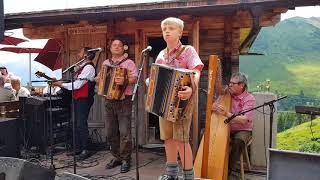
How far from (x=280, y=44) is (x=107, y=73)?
68.4 m

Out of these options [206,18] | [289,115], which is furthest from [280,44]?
[206,18]

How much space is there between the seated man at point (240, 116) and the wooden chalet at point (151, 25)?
1.16m

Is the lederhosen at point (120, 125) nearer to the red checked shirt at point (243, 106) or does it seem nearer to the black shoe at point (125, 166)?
the black shoe at point (125, 166)

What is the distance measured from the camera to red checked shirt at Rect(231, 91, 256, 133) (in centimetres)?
481

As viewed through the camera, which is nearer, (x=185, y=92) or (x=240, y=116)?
(x=185, y=92)

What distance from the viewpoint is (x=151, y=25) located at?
6816 mm

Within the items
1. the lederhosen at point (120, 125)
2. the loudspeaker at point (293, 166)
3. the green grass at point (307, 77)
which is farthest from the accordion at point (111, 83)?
the green grass at point (307, 77)

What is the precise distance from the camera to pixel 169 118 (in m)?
3.27

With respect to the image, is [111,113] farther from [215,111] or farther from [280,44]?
[280,44]

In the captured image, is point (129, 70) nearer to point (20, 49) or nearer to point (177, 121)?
point (177, 121)

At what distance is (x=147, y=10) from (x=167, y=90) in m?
2.97

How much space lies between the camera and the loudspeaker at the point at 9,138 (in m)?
5.56

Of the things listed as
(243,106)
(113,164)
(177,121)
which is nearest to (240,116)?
(243,106)

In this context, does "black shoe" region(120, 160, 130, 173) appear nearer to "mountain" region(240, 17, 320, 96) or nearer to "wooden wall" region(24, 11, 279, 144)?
"wooden wall" region(24, 11, 279, 144)
